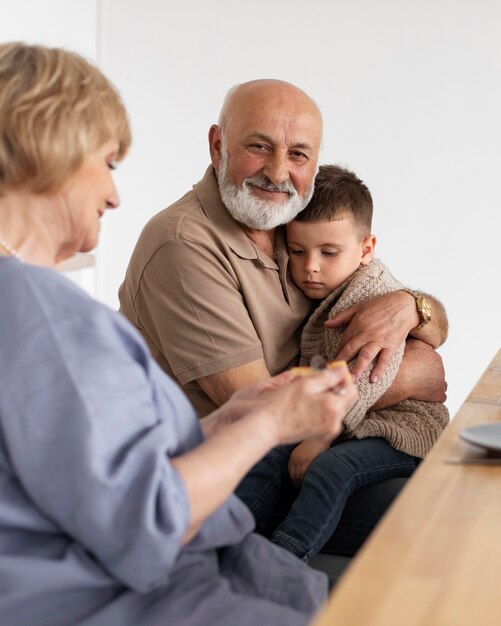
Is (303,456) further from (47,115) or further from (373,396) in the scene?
(47,115)

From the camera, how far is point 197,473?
4.21 ft

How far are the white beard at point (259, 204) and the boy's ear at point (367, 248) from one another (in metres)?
0.21

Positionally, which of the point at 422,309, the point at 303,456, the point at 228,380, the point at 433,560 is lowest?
the point at 303,456

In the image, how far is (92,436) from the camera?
1212 mm

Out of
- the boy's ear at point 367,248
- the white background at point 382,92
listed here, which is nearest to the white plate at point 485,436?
the boy's ear at point 367,248

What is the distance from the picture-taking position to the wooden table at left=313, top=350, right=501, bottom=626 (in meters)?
1.06

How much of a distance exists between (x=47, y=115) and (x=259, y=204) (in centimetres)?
129

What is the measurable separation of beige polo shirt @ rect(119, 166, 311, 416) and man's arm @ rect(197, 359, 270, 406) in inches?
0.7

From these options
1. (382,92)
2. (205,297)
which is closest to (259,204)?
(205,297)

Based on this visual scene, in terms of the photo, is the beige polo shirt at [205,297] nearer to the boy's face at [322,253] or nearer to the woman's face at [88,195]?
the boy's face at [322,253]

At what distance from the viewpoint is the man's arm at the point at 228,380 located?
8.05 ft

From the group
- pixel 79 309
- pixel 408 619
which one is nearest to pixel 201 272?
pixel 79 309

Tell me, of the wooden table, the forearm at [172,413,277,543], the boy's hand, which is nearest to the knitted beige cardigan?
the boy's hand

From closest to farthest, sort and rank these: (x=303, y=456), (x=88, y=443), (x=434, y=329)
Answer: (x=88, y=443)
(x=303, y=456)
(x=434, y=329)
